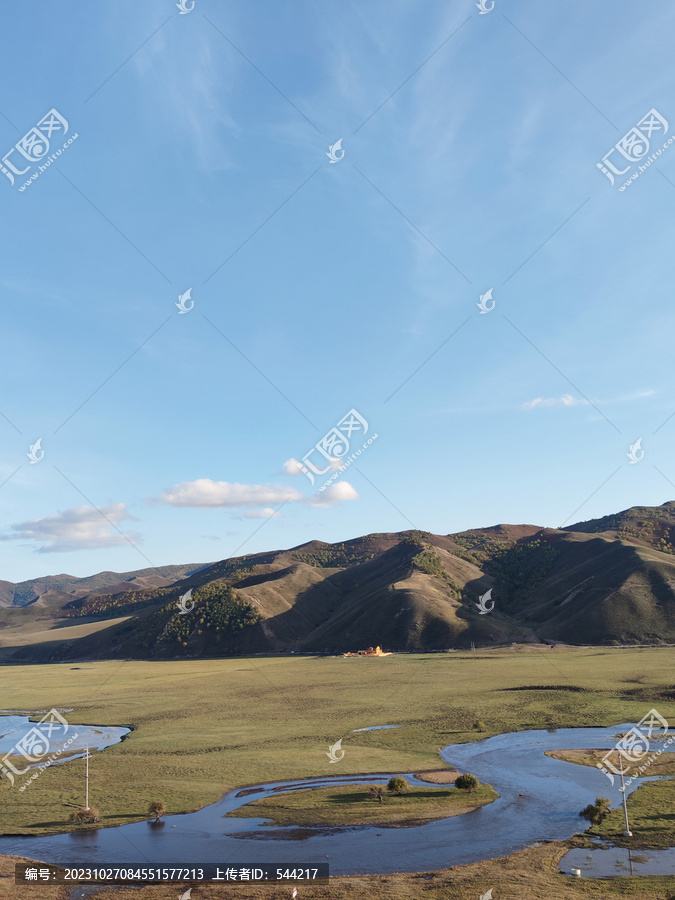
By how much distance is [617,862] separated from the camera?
29578 mm

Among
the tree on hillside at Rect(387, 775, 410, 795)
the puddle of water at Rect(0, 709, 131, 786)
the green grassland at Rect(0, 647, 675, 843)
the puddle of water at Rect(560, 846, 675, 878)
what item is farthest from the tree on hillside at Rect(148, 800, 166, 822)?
the puddle of water at Rect(560, 846, 675, 878)

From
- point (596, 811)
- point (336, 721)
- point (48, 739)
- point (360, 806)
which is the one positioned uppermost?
point (48, 739)

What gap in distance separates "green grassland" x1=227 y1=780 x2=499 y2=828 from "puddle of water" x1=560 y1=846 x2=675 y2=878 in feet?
31.4

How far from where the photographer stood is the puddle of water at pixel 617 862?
2833 cm

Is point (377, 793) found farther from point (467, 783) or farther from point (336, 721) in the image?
point (336, 721)

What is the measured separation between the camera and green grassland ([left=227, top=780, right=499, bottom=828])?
37.6 metres

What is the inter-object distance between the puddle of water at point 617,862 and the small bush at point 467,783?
12.1 meters

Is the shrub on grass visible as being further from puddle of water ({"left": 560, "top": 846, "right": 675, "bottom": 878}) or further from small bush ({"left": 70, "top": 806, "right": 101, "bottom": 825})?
small bush ({"left": 70, "top": 806, "right": 101, "bottom": 825})

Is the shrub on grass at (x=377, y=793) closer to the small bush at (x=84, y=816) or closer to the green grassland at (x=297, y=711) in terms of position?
the green grassland at (x=297, y=711)

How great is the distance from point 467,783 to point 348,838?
12.3 m

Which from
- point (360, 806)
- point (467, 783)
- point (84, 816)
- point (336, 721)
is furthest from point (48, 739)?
point (467, 783)

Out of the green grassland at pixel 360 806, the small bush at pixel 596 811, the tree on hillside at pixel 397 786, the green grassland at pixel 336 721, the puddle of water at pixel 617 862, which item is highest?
the green grassland at pixel 336 721

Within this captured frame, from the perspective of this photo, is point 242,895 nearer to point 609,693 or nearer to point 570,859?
point 570,859

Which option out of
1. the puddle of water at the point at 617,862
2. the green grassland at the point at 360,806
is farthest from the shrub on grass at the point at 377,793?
the puddle of water at the point at 617,862
